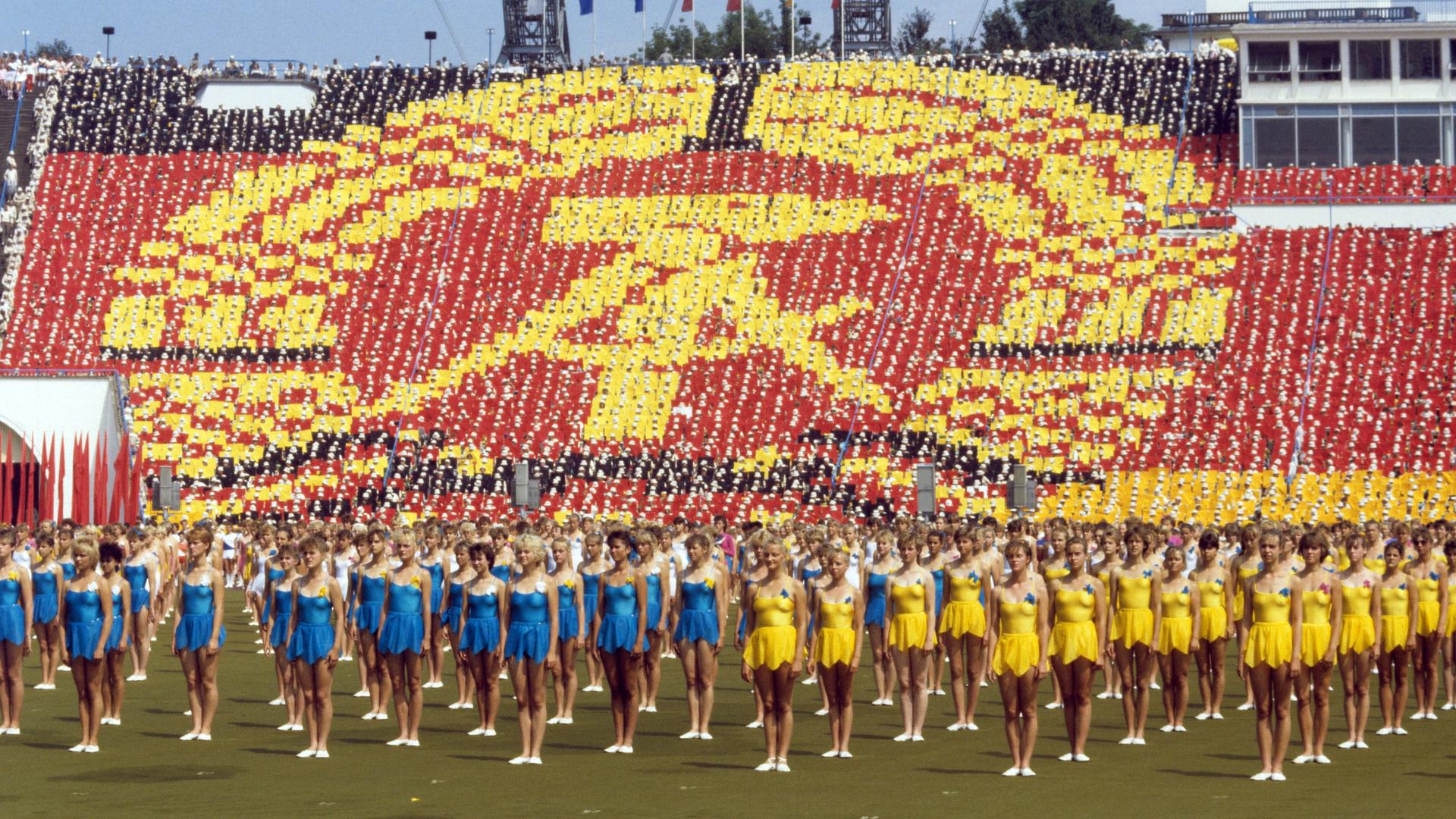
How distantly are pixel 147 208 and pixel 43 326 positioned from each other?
513 cm

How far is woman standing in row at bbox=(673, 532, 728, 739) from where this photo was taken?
17625 mm

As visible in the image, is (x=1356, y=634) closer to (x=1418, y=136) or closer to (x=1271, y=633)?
(x=1271, y=633)

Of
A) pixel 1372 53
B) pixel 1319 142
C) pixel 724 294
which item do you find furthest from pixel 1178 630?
pixel 1372 53

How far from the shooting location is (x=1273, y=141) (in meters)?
55.5

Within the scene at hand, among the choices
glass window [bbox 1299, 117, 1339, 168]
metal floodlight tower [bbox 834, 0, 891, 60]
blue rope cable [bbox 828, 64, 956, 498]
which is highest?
metal floodlight tower [bbox 834, 0, 891, 60]

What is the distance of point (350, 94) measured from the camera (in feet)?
199

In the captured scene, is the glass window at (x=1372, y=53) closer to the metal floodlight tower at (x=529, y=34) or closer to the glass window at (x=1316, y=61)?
the glass window at (x=1316, y=61)

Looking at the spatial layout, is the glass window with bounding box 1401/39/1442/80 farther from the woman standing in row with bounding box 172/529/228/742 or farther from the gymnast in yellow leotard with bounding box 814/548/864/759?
the woman standing in row with bounding box 172/529/228/742

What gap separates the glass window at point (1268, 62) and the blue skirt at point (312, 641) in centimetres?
4329

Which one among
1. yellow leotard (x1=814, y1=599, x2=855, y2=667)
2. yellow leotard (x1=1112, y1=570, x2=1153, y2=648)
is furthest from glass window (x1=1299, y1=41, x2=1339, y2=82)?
yellow leotard (x1=814, y1=599, x2=855, y2=667)

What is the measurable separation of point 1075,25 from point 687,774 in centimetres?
8662

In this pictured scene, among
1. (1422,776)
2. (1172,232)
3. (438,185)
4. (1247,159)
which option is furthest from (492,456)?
(1422,776)

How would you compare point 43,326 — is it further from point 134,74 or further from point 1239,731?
point 1239,731

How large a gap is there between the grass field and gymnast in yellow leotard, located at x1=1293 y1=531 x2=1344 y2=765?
1.67ft
